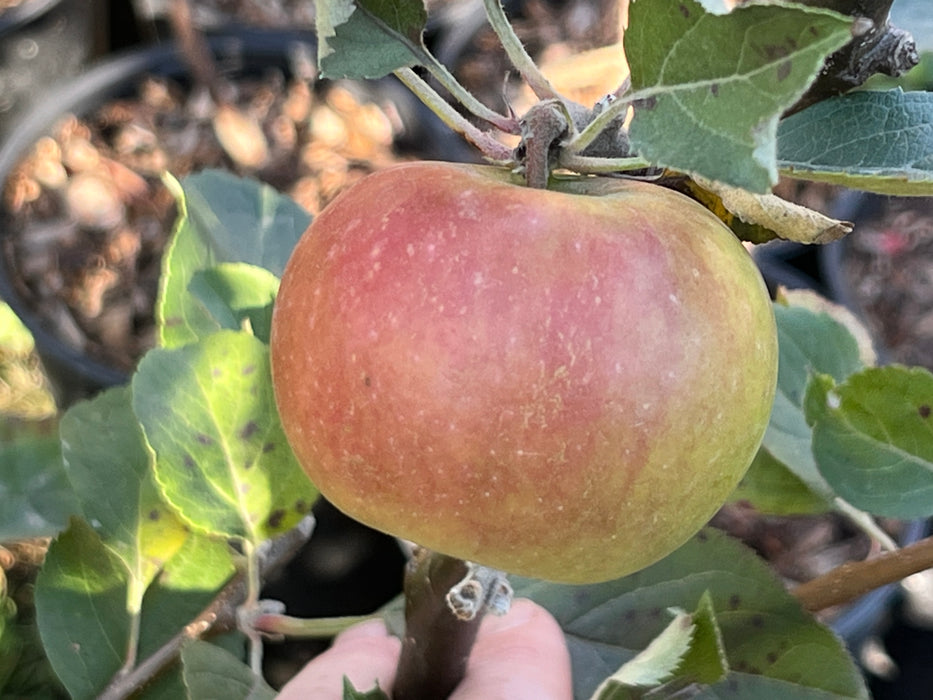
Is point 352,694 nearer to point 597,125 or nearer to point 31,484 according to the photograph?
point 597,125

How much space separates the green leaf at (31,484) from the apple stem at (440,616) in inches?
12.7

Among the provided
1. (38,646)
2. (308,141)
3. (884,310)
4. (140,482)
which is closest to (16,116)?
(308,141)

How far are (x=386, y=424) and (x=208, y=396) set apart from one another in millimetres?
201

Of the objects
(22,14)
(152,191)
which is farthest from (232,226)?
(22,14)

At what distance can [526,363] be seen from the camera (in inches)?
11.4

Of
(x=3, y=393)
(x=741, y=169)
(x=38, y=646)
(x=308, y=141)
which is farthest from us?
(x=308, y=141)

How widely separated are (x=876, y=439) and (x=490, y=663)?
237mm

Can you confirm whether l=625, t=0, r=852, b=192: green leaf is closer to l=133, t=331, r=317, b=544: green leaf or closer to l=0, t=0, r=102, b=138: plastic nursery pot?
l=133, t=331, r=317, b=544: green leaf

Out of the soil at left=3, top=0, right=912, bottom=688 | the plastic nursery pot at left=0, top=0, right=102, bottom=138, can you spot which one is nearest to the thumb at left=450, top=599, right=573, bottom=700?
the soil at left=3, top=0, right=912, bottom=688

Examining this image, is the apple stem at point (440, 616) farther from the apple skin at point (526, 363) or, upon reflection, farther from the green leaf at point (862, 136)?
the green leaf at point (862, 136)

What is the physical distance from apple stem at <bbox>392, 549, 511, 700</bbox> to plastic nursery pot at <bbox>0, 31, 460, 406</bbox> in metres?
0.73

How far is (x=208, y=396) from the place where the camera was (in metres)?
0.48

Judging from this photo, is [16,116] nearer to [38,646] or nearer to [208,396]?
[38,646]

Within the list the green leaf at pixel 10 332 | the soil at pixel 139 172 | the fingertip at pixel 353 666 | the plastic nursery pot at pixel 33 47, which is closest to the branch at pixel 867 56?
the fingertip at pixel 353 666
